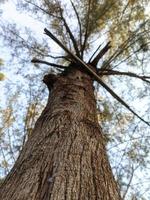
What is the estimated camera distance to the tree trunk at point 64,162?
1.53 metres

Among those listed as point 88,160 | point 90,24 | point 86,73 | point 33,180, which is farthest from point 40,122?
point 90,24

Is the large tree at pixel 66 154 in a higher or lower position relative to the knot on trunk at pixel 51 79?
lower

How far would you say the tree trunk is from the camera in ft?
5.02

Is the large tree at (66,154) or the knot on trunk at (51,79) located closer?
the large tree at (66,154)

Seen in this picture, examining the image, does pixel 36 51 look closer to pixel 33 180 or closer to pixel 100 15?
pixel 100 15

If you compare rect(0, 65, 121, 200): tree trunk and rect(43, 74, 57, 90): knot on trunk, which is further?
rect(43, 74, 57, 90): knot on trunk

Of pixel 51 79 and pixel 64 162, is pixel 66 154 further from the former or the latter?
pixel 51 79

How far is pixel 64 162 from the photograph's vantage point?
178cm

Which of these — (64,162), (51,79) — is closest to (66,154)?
(64,162)

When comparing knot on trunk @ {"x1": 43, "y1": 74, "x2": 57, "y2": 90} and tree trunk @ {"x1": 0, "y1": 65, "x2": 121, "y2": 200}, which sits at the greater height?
knot on trunk @ {"x1": 43, "y1": 74, "x2": 57, "y2": 90}

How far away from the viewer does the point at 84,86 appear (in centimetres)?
332

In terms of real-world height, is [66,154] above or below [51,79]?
below

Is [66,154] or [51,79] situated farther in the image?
[51,79]

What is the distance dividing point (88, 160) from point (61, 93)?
1244 mm
